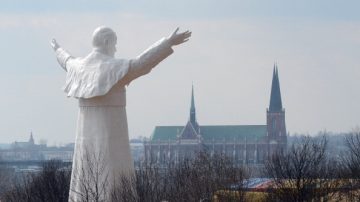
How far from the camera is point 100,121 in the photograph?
24.5m

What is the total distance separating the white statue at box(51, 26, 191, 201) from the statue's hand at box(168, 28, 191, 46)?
1.23 m

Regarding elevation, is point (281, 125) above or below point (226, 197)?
above

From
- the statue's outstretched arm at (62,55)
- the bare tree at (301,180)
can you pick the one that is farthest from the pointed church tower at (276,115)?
the statue's outstretched arm at (62,55)

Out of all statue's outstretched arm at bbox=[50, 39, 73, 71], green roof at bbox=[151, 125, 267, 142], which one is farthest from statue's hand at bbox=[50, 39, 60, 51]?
green roof at bbox=[151, 125, 267, 142]

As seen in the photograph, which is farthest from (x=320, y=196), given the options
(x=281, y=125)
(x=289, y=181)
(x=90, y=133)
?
(x=281, y=125)

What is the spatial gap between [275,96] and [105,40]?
163 m

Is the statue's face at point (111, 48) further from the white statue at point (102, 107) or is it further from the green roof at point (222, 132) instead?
the green roof at point (222, 132)

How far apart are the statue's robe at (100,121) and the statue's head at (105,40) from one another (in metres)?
0.16

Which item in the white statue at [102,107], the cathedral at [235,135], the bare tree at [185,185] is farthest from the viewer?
the cathedral at [235,135]

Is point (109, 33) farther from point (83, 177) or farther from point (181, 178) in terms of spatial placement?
point (181, 178)

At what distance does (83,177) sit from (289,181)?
8930mm

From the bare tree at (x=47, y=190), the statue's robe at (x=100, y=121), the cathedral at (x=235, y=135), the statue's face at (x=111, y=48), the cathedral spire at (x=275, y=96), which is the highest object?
the cathedral spire at (x=275, y=96)

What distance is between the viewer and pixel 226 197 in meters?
29.3

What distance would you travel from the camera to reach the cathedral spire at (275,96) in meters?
184
